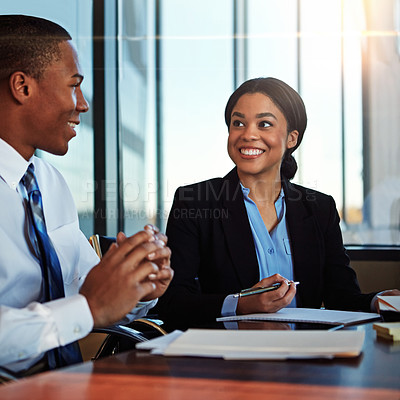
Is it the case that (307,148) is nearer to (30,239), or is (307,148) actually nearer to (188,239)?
(188,239)

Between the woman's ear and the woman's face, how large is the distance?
58mm

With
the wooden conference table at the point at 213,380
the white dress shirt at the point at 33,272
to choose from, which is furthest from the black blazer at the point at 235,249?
the wooden conference table at the point at 213,380

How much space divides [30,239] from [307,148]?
12.4 ft

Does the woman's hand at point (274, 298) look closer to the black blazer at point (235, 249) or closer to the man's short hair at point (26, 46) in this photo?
the black blazer at point (235, 249)

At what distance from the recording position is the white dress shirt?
43.9 inches

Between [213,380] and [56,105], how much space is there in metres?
1.09

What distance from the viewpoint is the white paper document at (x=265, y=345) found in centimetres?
101

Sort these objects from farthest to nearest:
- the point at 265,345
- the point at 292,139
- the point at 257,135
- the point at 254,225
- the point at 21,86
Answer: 1. the point at 292,139
2. the point at 257,135
3. the point at 254,225
4. the point at 21,86
5. the point at 265,345

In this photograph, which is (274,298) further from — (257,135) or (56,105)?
(257,135)

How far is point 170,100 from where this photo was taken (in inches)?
233

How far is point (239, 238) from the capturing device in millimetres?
2254

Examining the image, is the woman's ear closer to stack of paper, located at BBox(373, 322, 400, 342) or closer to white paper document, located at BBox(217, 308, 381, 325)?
white paper document, located at BBox(217, 308, 381, 325)

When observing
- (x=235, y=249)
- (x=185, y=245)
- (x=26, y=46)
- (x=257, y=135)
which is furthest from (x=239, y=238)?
(x=26, y=46)

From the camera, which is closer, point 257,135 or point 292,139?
point 257,135
